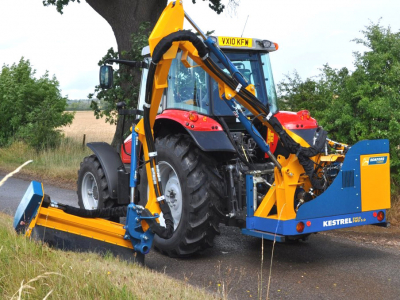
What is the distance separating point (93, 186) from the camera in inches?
321

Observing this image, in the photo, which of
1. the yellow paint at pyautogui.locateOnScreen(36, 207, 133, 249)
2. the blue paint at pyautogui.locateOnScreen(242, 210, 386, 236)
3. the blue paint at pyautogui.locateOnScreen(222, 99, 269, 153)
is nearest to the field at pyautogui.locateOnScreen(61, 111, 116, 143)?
the yellow paint at pyautogui.locateOnScreen(36, 207, 133, 249)

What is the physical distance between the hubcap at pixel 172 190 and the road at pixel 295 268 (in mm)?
484

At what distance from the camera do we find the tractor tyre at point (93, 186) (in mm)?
7582

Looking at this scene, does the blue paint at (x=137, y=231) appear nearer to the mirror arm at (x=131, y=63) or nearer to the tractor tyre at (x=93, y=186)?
the tractor tyre at (x=93, y=186)

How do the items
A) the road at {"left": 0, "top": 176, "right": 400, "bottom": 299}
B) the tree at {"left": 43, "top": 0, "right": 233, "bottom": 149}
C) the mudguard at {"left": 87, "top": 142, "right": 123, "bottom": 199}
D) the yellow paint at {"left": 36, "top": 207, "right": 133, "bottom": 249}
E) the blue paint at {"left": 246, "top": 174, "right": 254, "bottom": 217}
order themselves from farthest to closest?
the tree at {"left": 43, "top": 0, "right": 233, "bottom": 149}
the mudguard at {"left": 87, "top": 142, "right": 123, "bottom": 199}
the blue paint at {"left": 246, "top": 174, "right": 254, "bottom": 217}
the yellow paint at {"left": 36, "top": 207, "right": 133, "bottom": 249}
the road at {"left": 0, "top": 176, "right": 400, "bottom": 299}

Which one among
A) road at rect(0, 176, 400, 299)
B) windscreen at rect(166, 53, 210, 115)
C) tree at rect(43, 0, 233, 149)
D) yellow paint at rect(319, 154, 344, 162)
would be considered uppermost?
tree at rect(43, 0, 233, 149)

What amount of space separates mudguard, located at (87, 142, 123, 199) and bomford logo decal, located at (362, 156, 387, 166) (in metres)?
3.07

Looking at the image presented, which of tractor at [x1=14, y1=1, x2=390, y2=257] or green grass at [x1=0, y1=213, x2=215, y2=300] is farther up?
tractor at [x1=14, y1=1, x2=390, y2=257]

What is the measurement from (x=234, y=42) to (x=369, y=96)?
2837 millimetres

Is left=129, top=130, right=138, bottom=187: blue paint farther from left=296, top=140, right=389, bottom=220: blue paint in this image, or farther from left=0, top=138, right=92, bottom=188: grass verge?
Answer: left=0, top=138, right=92, bottom=188: grass verge

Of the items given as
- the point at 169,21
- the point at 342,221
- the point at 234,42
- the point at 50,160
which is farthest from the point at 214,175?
the point at 50,160

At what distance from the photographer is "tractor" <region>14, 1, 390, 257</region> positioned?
5.93 m

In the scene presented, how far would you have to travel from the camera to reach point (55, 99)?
20.2 meters

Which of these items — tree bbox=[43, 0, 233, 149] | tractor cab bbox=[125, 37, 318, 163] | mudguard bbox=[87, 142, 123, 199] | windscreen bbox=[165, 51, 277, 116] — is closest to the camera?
tractor cab bbox=[125, 37, 318, 163]
